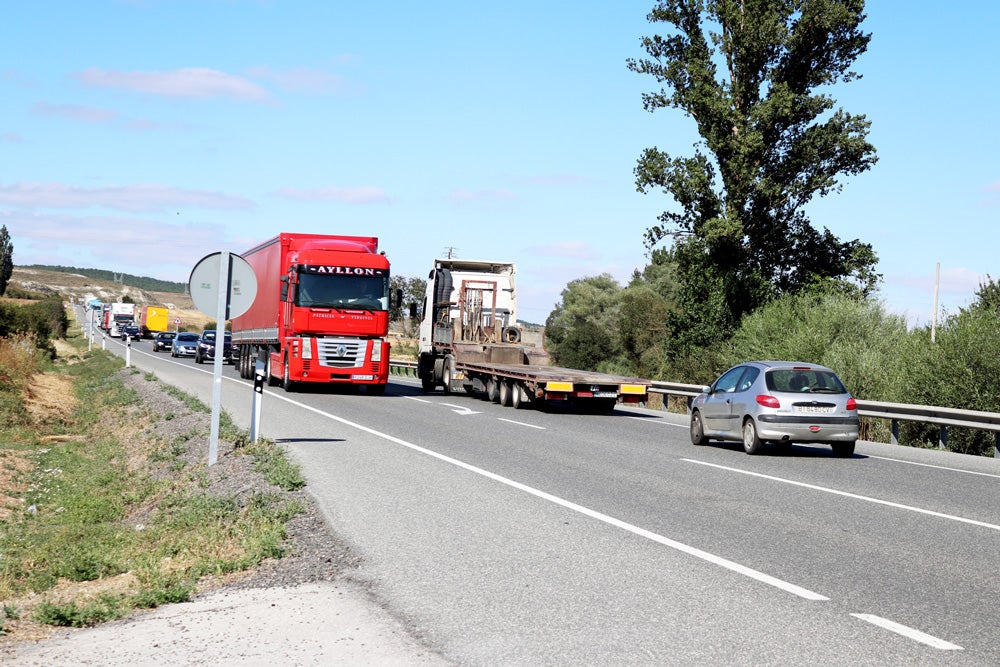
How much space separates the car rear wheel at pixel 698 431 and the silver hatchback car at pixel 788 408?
1.97ft

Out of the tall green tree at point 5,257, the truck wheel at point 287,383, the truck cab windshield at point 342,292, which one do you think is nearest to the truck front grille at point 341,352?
the truck cab windshield at point 342,292

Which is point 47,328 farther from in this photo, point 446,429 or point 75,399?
point 446,429

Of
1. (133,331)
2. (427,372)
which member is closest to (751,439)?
(427,372)

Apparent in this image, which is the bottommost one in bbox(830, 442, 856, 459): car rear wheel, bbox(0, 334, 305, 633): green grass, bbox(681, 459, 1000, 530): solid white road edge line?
bbox(0, 334, 305, 633): green grass

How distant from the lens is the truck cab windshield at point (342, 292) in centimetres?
2942

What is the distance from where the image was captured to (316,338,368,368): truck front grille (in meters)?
29.7

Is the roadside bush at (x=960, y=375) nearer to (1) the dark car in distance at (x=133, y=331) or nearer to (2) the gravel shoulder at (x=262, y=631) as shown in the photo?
(2) the gravel shoulder at (x=262, y=631)

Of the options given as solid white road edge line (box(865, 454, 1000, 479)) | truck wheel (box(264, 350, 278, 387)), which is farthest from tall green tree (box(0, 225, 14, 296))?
solid white road edge line (box(865, 454, 1000, 479))

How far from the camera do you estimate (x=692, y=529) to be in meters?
9.24

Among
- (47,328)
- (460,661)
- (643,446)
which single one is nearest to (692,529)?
(460,661)

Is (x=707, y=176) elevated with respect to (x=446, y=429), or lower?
elevated

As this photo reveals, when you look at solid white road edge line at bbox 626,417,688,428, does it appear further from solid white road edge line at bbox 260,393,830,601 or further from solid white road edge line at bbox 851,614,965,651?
solid white road edge line at bbox 851,614,965,651

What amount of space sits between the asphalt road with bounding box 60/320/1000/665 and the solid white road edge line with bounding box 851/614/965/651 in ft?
0.06

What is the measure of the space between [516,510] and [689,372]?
34071mm
